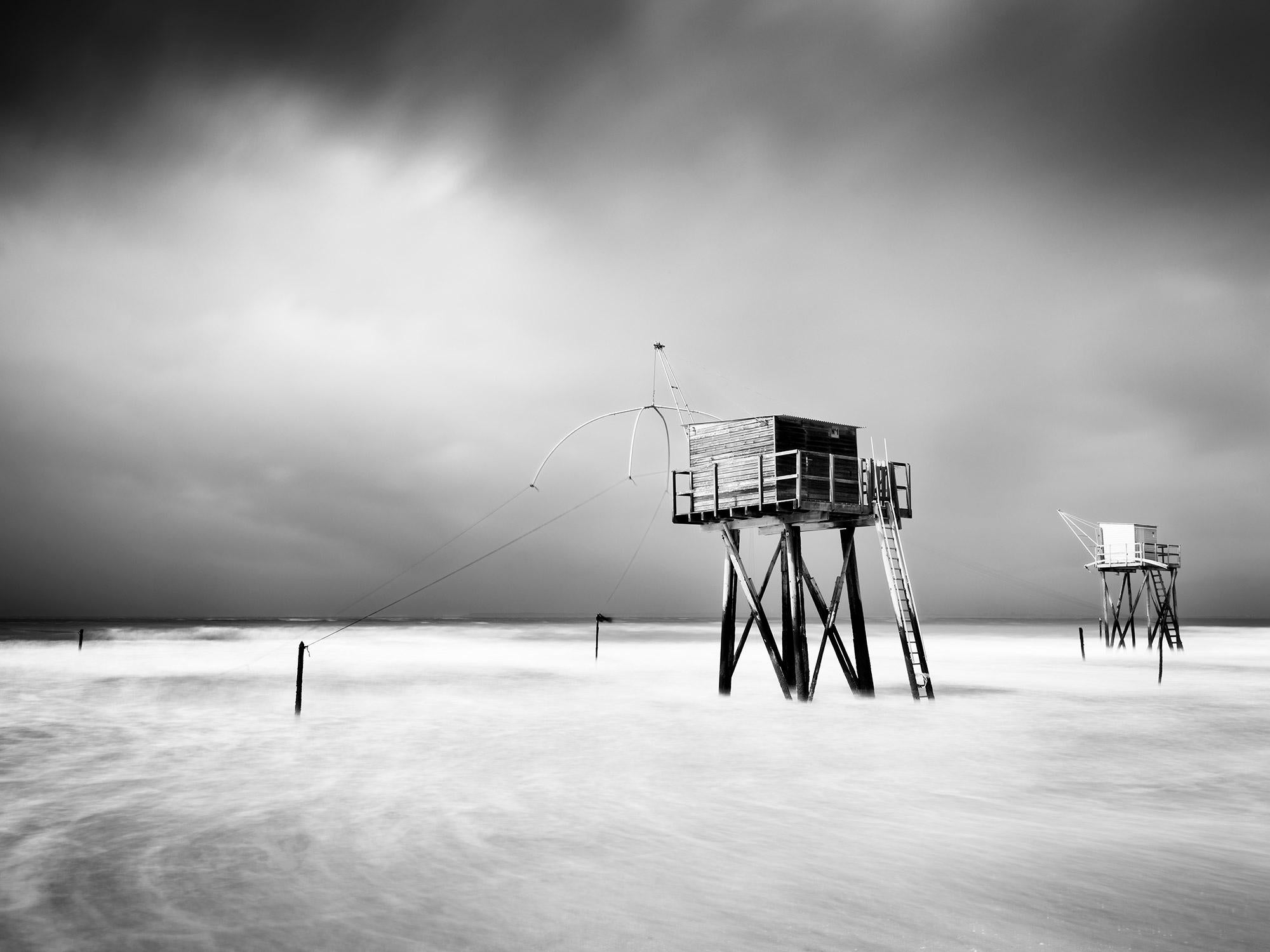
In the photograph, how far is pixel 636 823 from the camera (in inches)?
436

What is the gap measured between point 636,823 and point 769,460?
11.7 m

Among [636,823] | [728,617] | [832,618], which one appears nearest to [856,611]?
[832,618]

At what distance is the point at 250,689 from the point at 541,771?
1723 centimetres

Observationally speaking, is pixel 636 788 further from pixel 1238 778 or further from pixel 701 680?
pixel 701 680

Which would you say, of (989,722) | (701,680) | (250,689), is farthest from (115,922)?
(701,680)

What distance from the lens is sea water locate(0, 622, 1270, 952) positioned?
756cm

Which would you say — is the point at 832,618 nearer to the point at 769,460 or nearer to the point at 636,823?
the point at 769,460

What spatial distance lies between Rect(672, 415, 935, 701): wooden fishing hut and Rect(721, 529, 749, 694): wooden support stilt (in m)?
0.13

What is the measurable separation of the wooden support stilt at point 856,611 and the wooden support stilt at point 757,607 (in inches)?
79.7

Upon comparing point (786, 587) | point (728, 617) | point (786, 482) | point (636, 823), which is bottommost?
point (636, 823)

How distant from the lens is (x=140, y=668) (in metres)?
37.4

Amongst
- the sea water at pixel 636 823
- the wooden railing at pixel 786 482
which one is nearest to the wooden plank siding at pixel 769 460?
the wooden railing at pixel 786 482

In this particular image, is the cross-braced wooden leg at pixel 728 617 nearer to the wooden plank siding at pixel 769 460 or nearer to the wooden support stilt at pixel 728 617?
the wooden support stilt at pixel 728 617

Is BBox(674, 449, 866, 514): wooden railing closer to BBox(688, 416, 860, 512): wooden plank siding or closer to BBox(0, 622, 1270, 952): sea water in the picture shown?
BBox(688, 416, 860, 512): wooden plank siding
